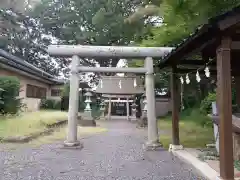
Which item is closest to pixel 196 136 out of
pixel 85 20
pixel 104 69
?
pixel 104 69

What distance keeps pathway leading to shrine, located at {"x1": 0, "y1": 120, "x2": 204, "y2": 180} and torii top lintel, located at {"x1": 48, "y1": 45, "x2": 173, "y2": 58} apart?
8.29 ft

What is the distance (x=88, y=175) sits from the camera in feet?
14.1

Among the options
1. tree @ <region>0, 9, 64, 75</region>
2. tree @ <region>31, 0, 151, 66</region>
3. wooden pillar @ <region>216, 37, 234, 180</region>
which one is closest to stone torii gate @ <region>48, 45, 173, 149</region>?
wooden pillar @ <region>216, 37, 234, 180</region>

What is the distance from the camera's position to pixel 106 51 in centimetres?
724

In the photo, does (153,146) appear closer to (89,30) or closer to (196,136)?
(196,136)

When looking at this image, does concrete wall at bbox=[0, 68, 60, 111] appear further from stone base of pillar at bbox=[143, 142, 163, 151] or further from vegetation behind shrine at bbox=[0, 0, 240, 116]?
stone base of pillar at bbox=[143, 142, 163, 151]

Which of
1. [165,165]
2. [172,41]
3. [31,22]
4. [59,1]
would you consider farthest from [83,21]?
[165,165]

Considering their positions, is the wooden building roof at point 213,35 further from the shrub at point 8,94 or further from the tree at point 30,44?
the tree at point 30,44

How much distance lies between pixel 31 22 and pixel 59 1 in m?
3.89

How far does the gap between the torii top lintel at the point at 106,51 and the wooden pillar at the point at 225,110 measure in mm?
3587

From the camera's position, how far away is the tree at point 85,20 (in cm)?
1769

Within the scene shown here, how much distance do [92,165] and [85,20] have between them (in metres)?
18.8

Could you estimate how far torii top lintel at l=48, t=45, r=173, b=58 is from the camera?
7168 millimetres

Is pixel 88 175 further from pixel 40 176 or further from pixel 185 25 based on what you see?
pixel 185 25
